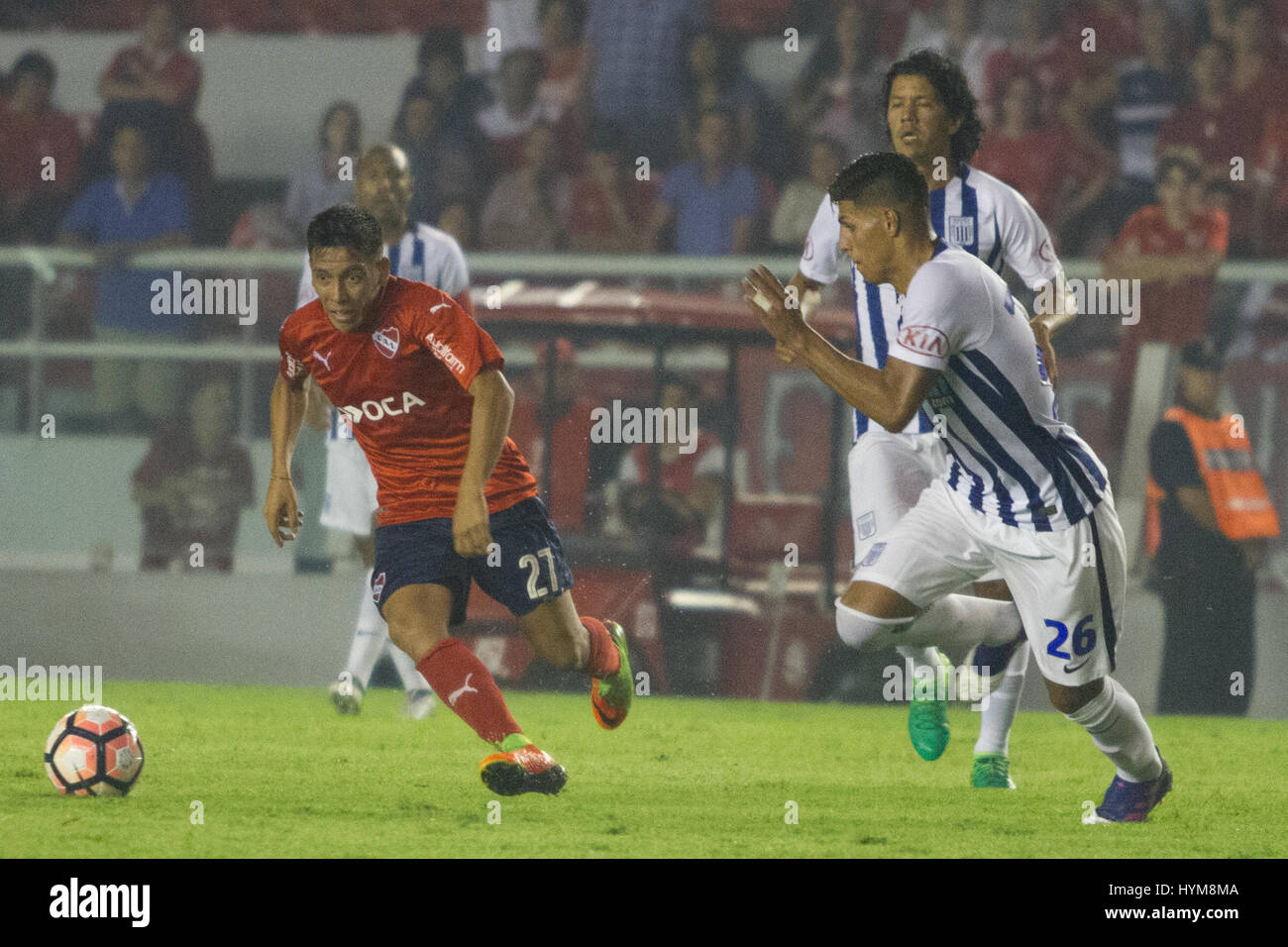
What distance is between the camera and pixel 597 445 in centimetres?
810

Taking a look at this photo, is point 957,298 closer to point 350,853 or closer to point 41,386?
point 350,853

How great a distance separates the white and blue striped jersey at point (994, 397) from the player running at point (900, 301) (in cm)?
67

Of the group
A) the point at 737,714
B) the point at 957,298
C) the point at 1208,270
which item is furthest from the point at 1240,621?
the point at 957,298

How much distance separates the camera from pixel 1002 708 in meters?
5.48

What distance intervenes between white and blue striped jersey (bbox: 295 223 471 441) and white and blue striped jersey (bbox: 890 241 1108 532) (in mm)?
2882

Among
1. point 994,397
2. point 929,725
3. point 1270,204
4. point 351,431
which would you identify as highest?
point 1270,204

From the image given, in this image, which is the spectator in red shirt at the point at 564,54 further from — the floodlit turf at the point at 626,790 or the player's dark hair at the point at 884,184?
the player's dark hair at the point at 884,184

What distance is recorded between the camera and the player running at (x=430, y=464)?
4867 millimetres

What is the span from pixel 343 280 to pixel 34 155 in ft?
22.8

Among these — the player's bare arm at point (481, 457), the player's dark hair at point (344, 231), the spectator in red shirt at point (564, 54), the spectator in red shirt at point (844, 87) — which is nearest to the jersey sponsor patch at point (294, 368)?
the player's dark hair at point (344, 231)

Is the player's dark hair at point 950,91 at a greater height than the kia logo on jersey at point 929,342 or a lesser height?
greater

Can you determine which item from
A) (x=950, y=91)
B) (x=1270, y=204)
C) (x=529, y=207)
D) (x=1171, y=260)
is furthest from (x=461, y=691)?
(x=1270, y=204)

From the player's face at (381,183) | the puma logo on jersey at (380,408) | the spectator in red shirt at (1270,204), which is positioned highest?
the spectator in red shirt at (1270,204)

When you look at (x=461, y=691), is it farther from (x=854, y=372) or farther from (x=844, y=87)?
(x=844, y=87)
